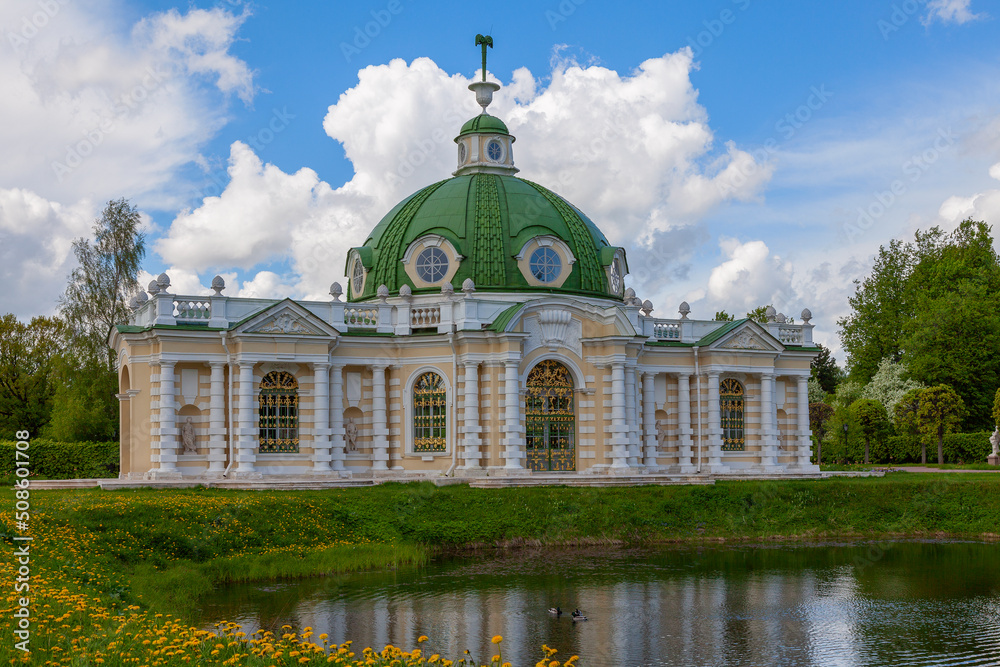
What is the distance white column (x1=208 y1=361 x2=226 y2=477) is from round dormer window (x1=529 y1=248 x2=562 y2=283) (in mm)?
12645

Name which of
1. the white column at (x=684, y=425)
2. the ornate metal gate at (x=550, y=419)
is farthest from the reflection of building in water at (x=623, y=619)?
the white column at (x=684, y=425)

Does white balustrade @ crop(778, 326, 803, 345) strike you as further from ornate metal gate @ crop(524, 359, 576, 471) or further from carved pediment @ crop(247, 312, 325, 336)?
carved pediment @ crop(247, 312, 325, 336)

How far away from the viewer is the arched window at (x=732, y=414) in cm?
4178

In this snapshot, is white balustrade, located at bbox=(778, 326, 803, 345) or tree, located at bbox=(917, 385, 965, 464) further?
tree, located at bbox=(917, 385, 965, 464)

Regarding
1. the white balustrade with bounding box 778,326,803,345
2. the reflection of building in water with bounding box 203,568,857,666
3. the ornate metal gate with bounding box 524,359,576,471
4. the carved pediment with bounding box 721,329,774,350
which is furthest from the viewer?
the white balustrade with bounding box 778,326,803,345

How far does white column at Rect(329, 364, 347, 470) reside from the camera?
3719 cm

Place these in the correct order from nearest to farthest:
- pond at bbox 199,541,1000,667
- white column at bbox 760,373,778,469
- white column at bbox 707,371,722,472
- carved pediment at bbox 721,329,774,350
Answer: pond at bbox 199,541,1000,667
white column at bbox 707,371,722,472
carved pediment at bbox 721,329,774,350
white column at bbox 760,373,778,469

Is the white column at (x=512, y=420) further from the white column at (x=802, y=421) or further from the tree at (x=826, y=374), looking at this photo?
the tree at (x=826, y=374)

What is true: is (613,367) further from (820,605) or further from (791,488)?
(820,605)

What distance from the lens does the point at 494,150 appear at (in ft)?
147

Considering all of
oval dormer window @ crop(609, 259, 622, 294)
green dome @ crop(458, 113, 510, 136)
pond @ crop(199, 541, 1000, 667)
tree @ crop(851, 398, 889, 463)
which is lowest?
pond @ crop(199, 541, 1000, 667)

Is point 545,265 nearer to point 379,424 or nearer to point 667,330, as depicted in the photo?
point 667,330

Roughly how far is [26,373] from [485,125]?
29452 millimetres

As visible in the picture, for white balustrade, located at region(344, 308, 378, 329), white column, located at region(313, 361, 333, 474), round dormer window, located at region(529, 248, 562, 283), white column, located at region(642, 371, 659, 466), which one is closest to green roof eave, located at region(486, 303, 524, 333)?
round dormer window, located at region(529, 248, 562, 283)
